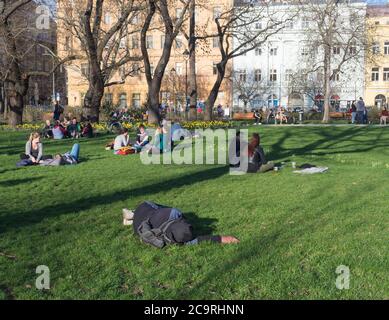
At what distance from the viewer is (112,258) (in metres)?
5.87

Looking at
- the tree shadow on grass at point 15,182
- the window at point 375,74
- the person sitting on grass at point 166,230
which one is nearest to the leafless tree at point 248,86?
the window at point 375,74

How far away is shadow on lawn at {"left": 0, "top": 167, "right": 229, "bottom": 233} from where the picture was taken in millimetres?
7664

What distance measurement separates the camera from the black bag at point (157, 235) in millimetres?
6248

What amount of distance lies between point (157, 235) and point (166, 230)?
0.13m

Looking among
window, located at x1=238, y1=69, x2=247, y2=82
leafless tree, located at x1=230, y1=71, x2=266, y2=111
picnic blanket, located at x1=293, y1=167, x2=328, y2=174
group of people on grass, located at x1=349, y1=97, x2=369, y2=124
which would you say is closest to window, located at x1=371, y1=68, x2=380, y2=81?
leafless tree, located at x1=230, y1=71, x2=266, y2=111

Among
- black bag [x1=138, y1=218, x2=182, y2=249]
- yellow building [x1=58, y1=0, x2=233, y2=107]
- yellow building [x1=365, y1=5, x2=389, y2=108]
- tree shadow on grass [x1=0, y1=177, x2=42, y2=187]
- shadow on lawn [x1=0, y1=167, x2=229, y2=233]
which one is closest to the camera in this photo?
black bag [x1=138, y1=218, x2=182, y2=249]

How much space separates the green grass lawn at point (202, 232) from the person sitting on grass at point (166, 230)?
0.13m

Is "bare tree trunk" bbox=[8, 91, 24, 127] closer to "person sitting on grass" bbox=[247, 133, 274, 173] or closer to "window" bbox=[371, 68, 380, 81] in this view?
"person sitting on grass" bbox=[247, 133, 274, 173]

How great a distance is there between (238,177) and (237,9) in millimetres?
22708

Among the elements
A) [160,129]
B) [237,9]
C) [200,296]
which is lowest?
[200,296]

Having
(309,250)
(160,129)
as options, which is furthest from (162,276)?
(160,129)

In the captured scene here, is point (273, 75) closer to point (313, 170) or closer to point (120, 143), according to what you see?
point (120, 143)

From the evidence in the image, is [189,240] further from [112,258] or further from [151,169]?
[151,169]

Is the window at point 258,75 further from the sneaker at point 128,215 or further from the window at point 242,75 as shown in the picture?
the sneaker at point 128,215
